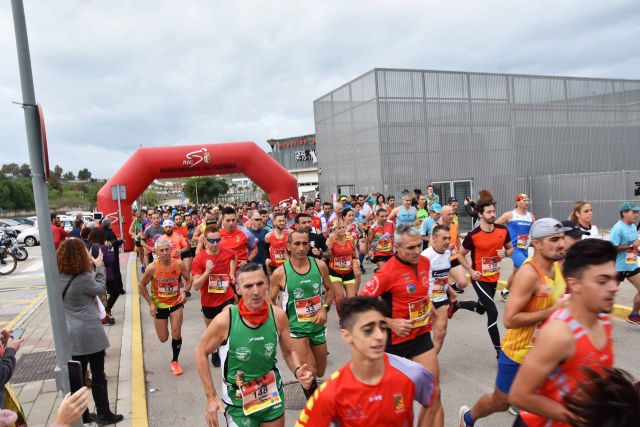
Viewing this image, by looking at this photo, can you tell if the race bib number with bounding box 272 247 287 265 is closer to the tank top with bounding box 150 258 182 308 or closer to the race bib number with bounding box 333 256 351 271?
the race bib number with bounding box 333 256 351 271

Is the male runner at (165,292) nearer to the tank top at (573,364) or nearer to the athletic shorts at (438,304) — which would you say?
the athletic shorts at (438,304)

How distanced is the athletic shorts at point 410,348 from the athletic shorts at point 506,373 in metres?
0.73

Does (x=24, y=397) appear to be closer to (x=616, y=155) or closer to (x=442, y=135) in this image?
(x=442, y=135)

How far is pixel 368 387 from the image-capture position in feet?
7.91

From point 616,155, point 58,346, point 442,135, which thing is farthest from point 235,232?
point 616,155

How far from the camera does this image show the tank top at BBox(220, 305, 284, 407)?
10.6ft

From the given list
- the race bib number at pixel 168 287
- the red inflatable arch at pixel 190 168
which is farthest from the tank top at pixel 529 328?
the red inflatable arch at pixel 190 168

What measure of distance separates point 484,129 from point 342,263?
17087mm

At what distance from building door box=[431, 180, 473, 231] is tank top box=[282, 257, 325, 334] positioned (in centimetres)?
1687

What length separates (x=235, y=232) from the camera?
7781mm

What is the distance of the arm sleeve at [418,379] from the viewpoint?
2.51 m

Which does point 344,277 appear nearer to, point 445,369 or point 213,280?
point 213,280

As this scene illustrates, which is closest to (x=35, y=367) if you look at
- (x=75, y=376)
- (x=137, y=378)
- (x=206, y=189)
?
(x=137, y=378)

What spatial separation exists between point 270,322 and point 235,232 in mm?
4581
